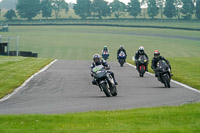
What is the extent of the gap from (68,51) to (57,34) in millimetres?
30176

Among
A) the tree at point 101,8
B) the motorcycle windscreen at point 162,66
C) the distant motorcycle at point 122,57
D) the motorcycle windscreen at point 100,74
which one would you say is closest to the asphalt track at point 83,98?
the motorcycle windscreen at point 100,74

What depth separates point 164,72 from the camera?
2098cm

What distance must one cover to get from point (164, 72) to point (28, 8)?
146 meters

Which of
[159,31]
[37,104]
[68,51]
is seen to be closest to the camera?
[37,104]

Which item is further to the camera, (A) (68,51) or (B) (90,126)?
(A) (68,51)

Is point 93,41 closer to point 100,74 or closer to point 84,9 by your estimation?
point 100,74

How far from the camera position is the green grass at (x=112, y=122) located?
32.5ft

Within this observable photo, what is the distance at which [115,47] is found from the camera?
77938 millimetres

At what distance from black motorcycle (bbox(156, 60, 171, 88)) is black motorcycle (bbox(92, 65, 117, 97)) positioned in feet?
12.7

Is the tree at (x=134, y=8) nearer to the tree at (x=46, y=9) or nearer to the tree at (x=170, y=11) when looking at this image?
the tree at (x=170, y=11)

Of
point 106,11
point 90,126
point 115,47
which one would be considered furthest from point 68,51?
point 106,11

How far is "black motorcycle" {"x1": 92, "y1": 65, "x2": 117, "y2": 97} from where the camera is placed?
679 inches

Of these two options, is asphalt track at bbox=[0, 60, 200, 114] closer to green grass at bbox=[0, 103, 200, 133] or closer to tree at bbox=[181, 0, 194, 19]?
green grass at bbox=[0, 103, 200, 133]

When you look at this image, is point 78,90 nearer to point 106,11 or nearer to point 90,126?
point 90,126
